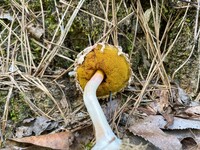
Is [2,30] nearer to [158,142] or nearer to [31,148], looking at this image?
[31,148]

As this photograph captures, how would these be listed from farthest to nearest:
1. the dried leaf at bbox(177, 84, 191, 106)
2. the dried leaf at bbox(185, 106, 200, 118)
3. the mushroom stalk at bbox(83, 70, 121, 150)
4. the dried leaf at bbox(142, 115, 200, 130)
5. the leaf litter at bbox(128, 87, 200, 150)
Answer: the dried leaf at bbox(177, 84, 191, 106)
the dried leaf at bbox(185, 106, 200, 118)
the dried leaf at bbox(142, 115, 200, 130)
the leaf litter at bbox(128, 87, 200, 150)
the mushroom stalk at bbox(83, 70, 121, 150)

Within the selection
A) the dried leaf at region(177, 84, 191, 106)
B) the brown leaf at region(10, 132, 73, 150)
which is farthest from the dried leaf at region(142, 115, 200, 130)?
the brown leaf at region(10, 132, 73, 150)

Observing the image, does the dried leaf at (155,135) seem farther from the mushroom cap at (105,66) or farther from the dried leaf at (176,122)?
the mushroom cap at (105,66)

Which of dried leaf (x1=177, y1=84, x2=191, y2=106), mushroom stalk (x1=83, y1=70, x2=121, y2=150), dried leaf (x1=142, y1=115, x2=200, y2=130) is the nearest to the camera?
mushroom stalk (x1=83, y1=70, x2=121, y2=150)

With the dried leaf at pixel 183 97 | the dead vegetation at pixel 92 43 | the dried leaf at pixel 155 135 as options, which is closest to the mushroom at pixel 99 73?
the dead vegetation at pixel 92 43

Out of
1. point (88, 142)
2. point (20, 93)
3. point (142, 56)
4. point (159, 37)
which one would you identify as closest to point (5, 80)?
point (20, 93)

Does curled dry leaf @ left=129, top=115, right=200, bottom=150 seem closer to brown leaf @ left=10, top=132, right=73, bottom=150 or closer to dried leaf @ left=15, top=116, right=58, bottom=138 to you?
brown leaf @ left=10, top=132, right=73, bottom=150

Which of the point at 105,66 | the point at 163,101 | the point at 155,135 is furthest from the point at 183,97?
the point at 105,66
